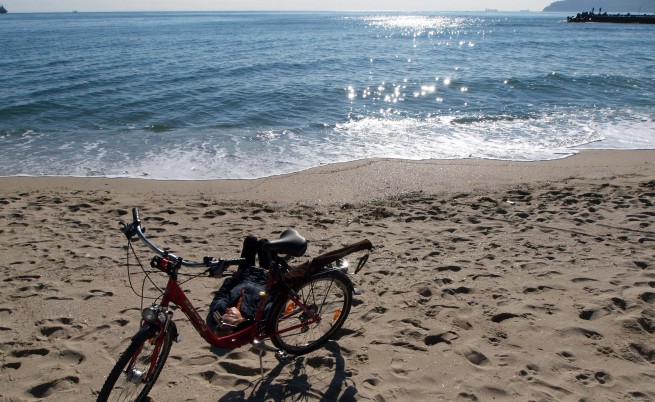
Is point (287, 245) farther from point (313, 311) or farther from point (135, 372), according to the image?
point (135, 372)

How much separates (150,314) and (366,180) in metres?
6.72

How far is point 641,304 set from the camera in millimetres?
4426

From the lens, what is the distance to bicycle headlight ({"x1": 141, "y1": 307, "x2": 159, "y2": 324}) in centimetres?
303

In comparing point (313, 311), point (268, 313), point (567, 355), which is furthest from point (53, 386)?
point (567, 355)

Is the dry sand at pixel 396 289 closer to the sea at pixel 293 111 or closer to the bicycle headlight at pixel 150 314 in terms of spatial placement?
the bicycle headlight at pixel 150 314

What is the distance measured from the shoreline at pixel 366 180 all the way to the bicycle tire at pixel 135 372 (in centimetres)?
498

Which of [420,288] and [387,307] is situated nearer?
[387,307]

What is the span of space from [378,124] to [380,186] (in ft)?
22.0

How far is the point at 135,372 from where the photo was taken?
3170 mm

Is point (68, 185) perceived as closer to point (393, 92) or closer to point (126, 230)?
point (126, 230)

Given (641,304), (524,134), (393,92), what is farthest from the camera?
(393,92)

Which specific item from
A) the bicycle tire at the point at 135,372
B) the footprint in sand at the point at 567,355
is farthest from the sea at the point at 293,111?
the footprint in sand at the point at 567,355

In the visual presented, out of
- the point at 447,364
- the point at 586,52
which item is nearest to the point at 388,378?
the point at 447,364

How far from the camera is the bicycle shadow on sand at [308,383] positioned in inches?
140
